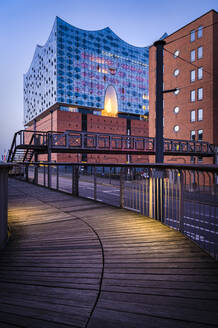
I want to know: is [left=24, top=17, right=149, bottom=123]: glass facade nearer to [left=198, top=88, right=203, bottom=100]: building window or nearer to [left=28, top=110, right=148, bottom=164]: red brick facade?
[left=28, top=110, right=148, bottom=164]: red brick facade

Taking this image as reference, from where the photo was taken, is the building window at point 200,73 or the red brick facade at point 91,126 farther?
the red brick facade at point 91,126

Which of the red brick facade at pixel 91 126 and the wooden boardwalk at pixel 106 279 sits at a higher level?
the red brick facade at pixel 91 126

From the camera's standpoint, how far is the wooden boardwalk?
174cm

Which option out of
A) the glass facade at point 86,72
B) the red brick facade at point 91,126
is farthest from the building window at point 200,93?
the glass facade at point 86,72

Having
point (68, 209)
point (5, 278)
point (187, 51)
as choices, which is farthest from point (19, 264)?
point (187, 51)

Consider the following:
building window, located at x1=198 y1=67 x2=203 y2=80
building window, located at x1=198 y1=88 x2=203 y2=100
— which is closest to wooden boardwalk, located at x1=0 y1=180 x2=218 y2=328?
building window, located at x1=198 y1=88 x2=203 y2=100

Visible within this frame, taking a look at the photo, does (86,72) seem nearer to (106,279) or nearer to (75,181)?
(75,181)

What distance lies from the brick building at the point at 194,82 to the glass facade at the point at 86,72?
3524cm

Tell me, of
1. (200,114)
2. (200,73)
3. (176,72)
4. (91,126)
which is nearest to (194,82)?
(200,73)

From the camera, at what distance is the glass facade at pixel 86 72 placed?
197 feet

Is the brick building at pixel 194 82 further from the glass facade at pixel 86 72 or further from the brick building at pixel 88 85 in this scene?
the glass facade at pixel 86 72

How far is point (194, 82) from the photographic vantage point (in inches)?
1178

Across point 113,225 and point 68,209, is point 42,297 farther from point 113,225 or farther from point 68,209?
point 68,209

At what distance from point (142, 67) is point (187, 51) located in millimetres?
53160
